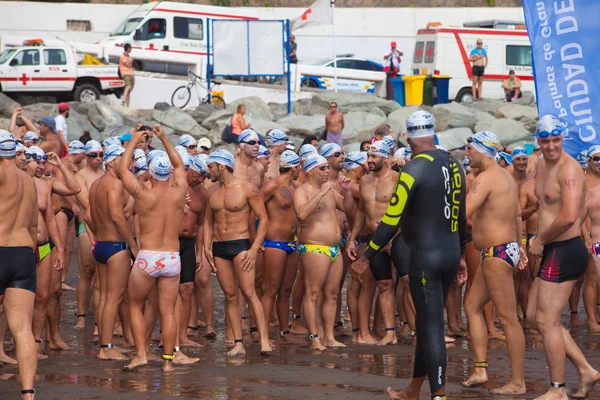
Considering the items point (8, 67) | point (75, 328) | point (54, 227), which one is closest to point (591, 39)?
point (54, 227)

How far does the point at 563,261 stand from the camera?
25.8 feet

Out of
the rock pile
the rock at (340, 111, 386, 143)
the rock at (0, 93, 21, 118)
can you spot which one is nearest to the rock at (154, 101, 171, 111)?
the rock pile

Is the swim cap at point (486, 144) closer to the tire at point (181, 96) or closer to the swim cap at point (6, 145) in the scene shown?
the swim cap at point (6, 145)

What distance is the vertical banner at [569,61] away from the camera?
10.1m

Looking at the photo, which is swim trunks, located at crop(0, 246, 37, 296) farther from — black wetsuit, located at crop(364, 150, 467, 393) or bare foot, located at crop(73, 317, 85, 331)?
bare foot, located at crop(73, 317, 85, 331)

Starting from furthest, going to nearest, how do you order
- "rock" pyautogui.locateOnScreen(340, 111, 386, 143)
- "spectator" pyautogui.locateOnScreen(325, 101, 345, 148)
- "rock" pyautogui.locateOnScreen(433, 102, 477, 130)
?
"rock" pyautogui.locateOnScreen(433, 102, 477, 130) → "rock" pyautogui.locateOnScreen(340, 111, 386, 143) → "spectator" pyautogui.locateOnScreen(325, 101, 345, 148)

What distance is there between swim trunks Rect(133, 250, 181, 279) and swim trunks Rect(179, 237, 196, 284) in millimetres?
1005

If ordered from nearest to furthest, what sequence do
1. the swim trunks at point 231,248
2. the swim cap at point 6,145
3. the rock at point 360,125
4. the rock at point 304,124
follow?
the swim cap at point 6,145
the swim trunks at point 231,248
the rock at point 304,124
the rock at point 360,125

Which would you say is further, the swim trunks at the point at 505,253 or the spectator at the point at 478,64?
the spectator at the point at 478,64

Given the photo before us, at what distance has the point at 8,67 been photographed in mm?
26922

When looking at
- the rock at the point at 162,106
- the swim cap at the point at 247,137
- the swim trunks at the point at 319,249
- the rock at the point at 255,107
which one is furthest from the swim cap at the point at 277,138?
the rock at the point at 162,106

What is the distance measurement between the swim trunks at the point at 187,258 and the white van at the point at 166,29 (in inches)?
812

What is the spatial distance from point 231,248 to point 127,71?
58.4 ft

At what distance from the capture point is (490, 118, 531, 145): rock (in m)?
25.9
